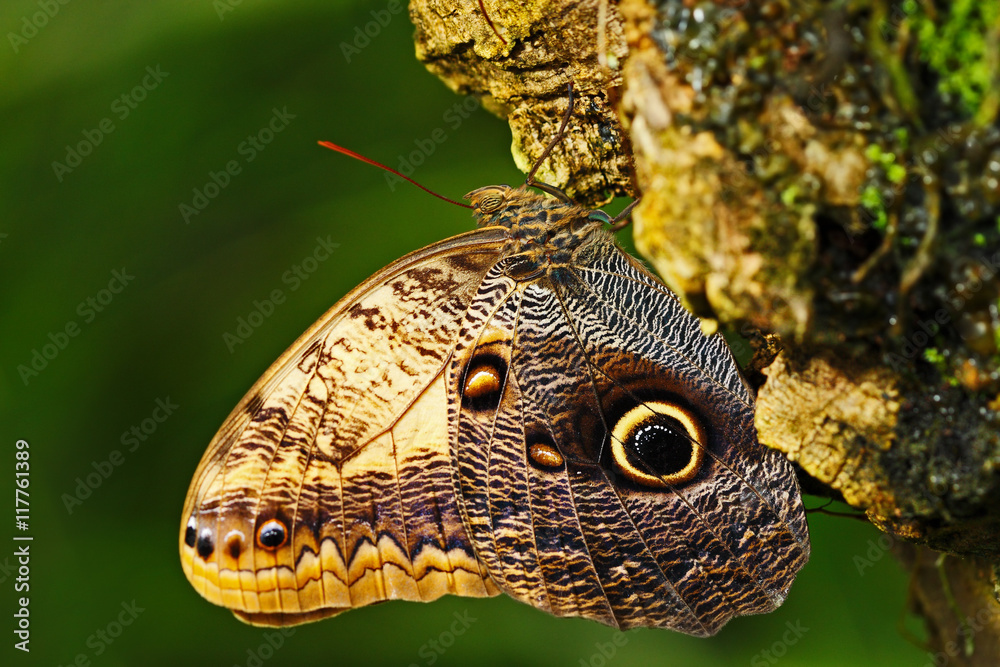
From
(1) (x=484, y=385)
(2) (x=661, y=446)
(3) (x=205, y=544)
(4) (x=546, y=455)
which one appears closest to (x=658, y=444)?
(2) (x=661, y=446)

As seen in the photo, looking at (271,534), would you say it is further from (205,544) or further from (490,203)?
(490,203)

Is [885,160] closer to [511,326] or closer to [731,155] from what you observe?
[731,155]

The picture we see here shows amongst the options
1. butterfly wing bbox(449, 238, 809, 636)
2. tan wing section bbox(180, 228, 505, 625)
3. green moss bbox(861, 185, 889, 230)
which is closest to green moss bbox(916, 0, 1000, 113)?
green moss bbox(861, 185, 889, 230)

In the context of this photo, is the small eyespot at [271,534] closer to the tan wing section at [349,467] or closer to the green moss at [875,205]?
the tan wing section at [349,467]

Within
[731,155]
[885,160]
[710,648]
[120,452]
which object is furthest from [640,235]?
[120,452]

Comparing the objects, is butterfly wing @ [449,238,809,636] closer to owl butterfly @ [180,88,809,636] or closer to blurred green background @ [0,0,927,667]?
owl butterfly @ [180,88,809,636]
